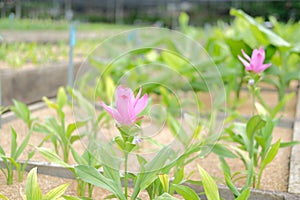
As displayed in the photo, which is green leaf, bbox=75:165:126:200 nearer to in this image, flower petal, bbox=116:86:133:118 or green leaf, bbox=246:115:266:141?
flower petal, bbox=116:86:133:118

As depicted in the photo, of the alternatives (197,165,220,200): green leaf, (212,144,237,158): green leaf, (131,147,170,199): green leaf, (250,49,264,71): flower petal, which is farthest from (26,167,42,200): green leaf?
(250,49,264,71): flower petal

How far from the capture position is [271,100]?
10.5 ft

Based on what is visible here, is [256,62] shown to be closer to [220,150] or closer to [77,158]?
[220,150]

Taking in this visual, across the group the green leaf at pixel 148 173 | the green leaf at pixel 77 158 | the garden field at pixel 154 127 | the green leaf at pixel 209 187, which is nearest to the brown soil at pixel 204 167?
the garden field at pixel 154 127

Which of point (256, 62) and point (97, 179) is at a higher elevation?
point (256, 62)

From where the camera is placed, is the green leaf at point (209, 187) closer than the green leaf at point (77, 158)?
Yes

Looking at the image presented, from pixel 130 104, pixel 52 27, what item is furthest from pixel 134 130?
pixel 52 27

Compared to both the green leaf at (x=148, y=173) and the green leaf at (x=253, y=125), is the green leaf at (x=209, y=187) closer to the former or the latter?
the green leaf at (x=148, y=173)

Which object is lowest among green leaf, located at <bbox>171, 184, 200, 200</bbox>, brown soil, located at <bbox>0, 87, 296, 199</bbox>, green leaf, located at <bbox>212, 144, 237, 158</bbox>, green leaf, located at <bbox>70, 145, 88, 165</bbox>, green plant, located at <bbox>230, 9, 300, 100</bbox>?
brown soil, located at <bbox>0, 87, 296, 199</bbox>

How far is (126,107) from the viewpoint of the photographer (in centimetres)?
95

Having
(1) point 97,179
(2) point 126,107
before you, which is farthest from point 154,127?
(2) point 126,107

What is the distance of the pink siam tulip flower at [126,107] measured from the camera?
37.2 inches

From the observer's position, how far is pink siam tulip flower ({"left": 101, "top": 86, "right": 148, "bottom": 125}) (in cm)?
94

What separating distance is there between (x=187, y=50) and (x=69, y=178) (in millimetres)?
1592
